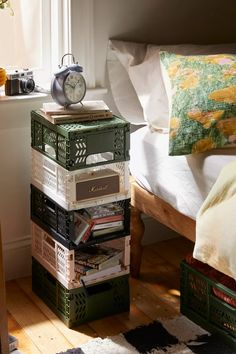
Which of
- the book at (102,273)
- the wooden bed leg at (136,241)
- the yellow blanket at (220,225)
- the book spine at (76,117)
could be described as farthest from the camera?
the wooden bed leg at (136,241)

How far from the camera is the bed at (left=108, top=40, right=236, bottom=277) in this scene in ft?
7.99

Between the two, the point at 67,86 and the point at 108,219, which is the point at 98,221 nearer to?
the point at 108,219

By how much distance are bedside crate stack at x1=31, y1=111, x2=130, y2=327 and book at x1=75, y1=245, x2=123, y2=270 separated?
0.01 meters

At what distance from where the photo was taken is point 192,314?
265 centimetres

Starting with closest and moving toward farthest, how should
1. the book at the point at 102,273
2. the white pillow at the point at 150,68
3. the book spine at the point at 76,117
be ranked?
the book spine at the point at 76,117 < the book at the point at 102,273 < the white pillow at the point at 150,68

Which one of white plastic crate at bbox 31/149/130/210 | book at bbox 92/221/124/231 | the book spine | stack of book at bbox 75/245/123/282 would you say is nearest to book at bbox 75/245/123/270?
stack of book at bbox 75/245/123/282

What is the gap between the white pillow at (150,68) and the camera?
2723 mm

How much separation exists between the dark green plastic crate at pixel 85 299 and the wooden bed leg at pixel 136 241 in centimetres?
26

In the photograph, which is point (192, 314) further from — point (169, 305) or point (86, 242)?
point (86, 242)

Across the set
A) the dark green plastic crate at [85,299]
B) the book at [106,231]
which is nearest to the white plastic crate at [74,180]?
the book at [106,231]

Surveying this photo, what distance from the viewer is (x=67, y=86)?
99.3 inches

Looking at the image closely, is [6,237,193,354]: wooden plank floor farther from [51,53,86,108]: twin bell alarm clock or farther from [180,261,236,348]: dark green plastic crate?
[51,53,86,108]: twin bell alarm clock

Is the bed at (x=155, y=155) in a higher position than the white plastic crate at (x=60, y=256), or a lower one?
higher

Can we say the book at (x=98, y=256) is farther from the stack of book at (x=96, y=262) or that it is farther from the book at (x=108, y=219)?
the book at (x=108, y=219)
